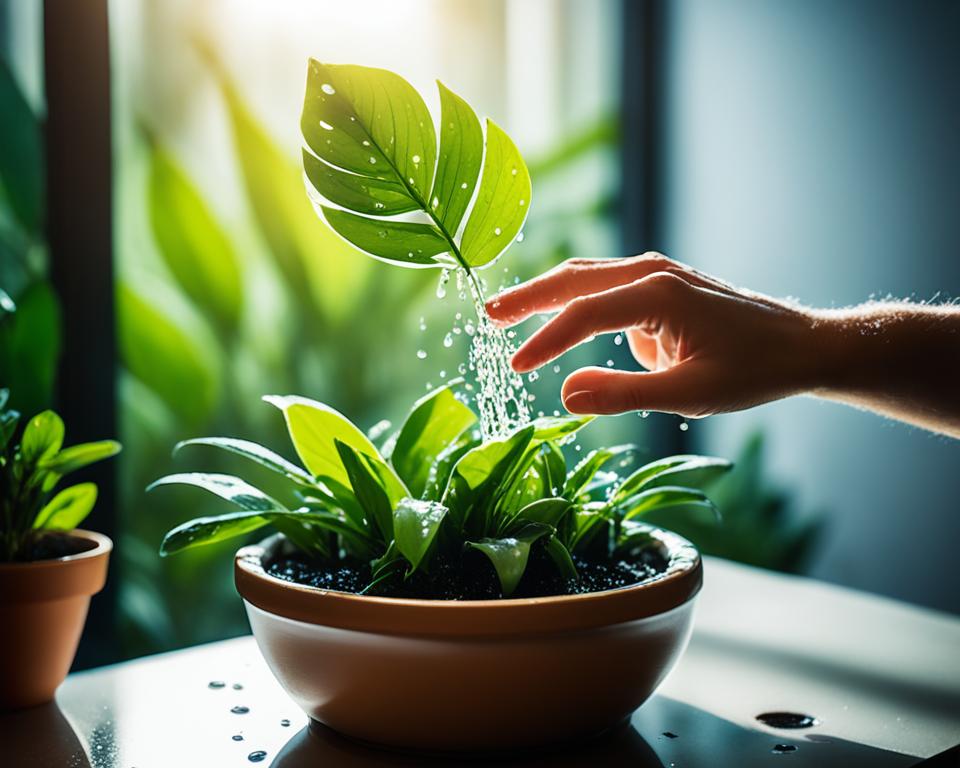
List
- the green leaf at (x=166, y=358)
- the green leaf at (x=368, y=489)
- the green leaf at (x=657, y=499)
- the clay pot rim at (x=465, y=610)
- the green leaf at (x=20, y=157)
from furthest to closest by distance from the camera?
1. the green leaf at (x=166, y=358)
2. the green leaf at (x=20, y=157)
3. the green leaf at (x=657, y=499)
4. the green leaf at (x=368, y=489)
5. the clay pot rim at (x=465, y=610)

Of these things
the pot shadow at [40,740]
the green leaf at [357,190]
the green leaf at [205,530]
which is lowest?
the pot shadow at [40,740]

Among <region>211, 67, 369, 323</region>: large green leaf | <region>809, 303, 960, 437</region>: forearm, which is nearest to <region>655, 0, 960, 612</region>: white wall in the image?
<region>211, 67, 369, 323</region>: large green leaf

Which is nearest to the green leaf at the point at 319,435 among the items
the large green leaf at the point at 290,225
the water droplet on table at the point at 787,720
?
the water droplet on table at the point at 787,720

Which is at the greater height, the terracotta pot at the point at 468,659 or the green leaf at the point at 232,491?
the green leaf at the point at 232,491

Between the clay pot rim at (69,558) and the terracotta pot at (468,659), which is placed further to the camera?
the clay pot rim at (69,558)

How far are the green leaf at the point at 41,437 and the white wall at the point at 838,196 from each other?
180 centimetres

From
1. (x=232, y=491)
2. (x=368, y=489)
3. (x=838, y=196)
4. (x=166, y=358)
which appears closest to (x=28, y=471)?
(x=232, y=491)

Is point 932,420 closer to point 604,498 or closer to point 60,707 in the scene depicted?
point 604,498

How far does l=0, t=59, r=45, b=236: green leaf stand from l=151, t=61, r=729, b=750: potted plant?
1.07 metres

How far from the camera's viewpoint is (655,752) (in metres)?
0.69

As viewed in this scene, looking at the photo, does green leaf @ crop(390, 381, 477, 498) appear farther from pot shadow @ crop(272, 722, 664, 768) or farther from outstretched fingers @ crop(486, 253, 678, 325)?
pot shadow @ crop(272, 722, 664, 768)

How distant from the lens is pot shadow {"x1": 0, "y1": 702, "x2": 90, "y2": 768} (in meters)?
0.68

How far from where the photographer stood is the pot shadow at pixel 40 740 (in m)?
0.68

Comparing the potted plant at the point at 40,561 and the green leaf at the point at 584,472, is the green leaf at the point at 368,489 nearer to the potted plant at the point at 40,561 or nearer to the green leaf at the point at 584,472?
the green leaf at the point at 584,472
